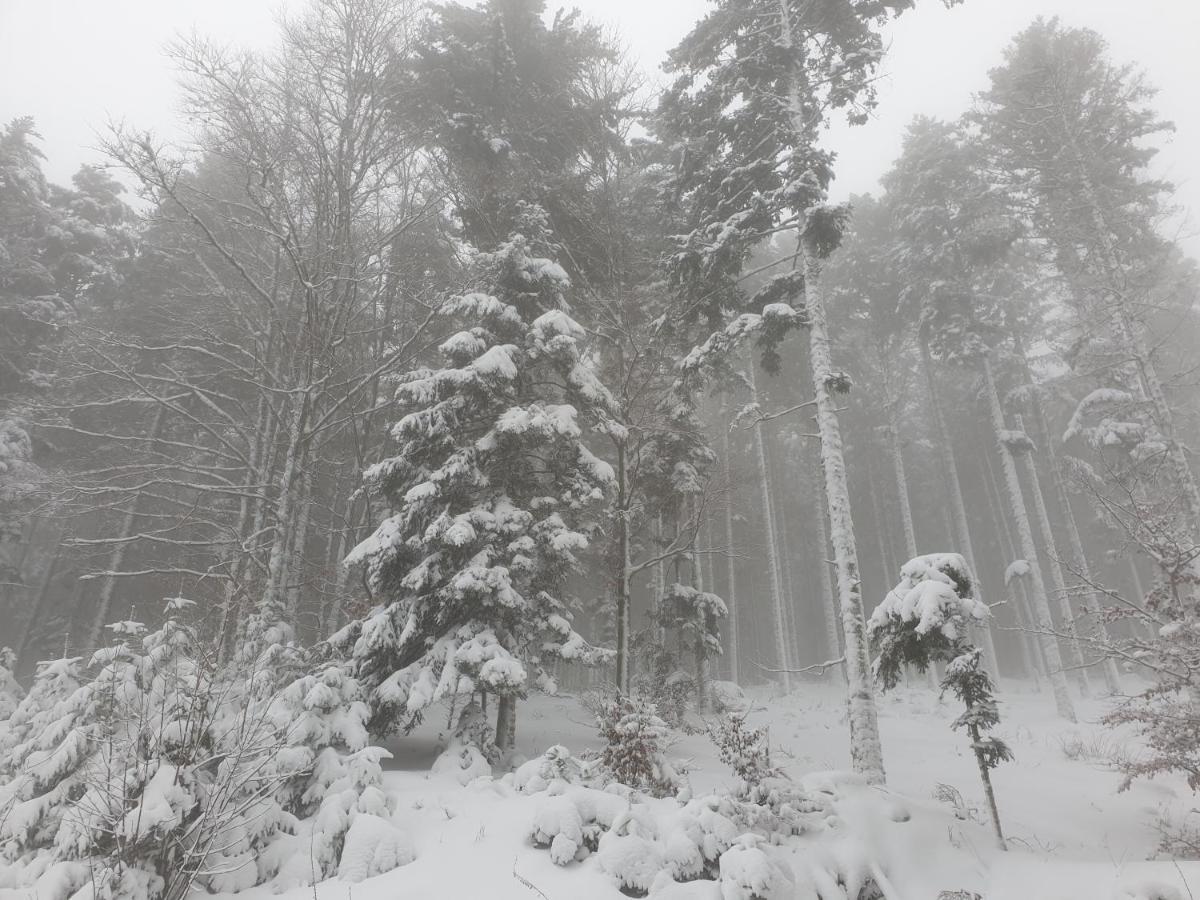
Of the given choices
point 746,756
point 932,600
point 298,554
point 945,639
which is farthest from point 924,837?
point 298,554

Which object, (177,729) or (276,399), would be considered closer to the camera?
(177,729)

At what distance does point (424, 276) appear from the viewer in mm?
13336

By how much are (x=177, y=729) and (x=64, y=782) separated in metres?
0.93

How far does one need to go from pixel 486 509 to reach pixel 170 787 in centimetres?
521

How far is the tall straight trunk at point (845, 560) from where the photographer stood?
26.3ft

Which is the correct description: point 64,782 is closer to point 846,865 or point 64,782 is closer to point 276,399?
point 846,865

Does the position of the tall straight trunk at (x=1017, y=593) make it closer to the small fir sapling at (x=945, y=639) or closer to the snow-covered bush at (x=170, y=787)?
the small fir sapling at (x=945, y=639)

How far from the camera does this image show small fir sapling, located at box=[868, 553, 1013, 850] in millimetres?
5648

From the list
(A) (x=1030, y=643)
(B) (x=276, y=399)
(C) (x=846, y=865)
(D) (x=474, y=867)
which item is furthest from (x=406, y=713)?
(A) (x=1030, y=643)

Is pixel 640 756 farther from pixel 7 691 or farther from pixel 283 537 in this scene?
pixel 7 691

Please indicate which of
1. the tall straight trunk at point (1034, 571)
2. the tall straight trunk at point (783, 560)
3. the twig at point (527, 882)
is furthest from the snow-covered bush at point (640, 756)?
the tall straight trunk at point (783, 560)

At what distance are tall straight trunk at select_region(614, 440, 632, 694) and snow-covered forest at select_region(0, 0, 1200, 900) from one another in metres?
0.09

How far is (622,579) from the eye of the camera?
10.6 meters

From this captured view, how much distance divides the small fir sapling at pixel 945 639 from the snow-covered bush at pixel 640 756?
2.68m
